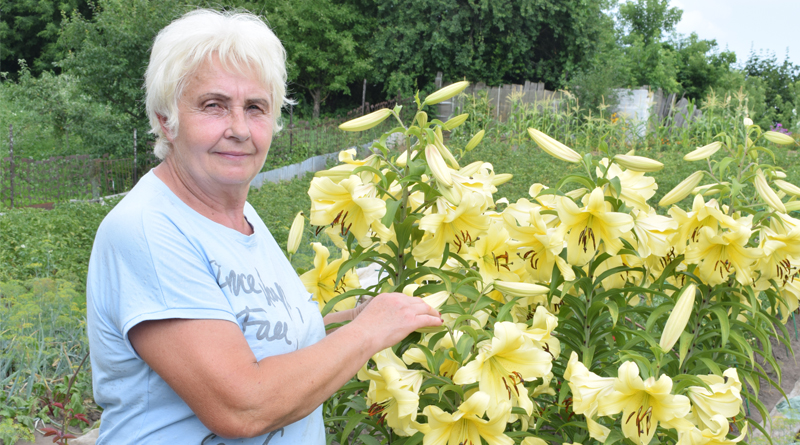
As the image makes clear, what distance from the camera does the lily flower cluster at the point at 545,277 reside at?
1219 millimetres

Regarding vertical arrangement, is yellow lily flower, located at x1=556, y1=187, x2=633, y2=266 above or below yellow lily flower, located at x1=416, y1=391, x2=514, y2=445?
above

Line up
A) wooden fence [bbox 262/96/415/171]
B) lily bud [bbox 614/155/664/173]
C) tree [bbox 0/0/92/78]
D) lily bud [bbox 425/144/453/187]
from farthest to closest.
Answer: tree [bbox 0/0/92/78], wooden fence [bbox 262/96/415/171], lily bud [bbox 614/155/664/173], lily bud [bbox 425/144/453/187]

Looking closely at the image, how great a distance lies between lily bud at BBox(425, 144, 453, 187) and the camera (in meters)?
1.25

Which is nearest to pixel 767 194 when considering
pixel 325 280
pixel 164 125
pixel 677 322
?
pixel 677 322

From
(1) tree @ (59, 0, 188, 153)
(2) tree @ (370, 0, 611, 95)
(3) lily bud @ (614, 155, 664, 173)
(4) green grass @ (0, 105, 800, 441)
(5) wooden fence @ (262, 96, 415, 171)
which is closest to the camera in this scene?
(3) lily bud @ (614, 155, 664, 173)

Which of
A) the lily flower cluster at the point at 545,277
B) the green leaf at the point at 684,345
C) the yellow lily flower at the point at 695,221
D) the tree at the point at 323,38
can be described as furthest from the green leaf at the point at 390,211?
the tree at the point at 323,38

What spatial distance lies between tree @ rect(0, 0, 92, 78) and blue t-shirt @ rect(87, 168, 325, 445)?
20144 millimetres

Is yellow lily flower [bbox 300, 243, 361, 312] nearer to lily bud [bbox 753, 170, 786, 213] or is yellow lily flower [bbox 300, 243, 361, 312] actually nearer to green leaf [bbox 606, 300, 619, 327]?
green leaf [bbox 606, 300, 619, 327]

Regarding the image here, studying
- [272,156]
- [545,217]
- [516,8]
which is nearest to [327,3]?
[516,8]

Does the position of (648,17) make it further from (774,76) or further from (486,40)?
(486,40)

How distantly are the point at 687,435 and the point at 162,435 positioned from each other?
107 centimetres

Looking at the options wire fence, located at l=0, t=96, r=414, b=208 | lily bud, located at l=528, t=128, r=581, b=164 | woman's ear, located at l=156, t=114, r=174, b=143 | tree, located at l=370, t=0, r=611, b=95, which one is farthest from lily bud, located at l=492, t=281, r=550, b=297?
tree, located at l=370, t=0, r=611, b=95

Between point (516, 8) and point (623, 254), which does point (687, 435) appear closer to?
point (623, 254)

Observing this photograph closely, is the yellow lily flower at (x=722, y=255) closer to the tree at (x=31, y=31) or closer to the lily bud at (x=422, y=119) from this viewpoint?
the lily bud at (x=422, y=119)
